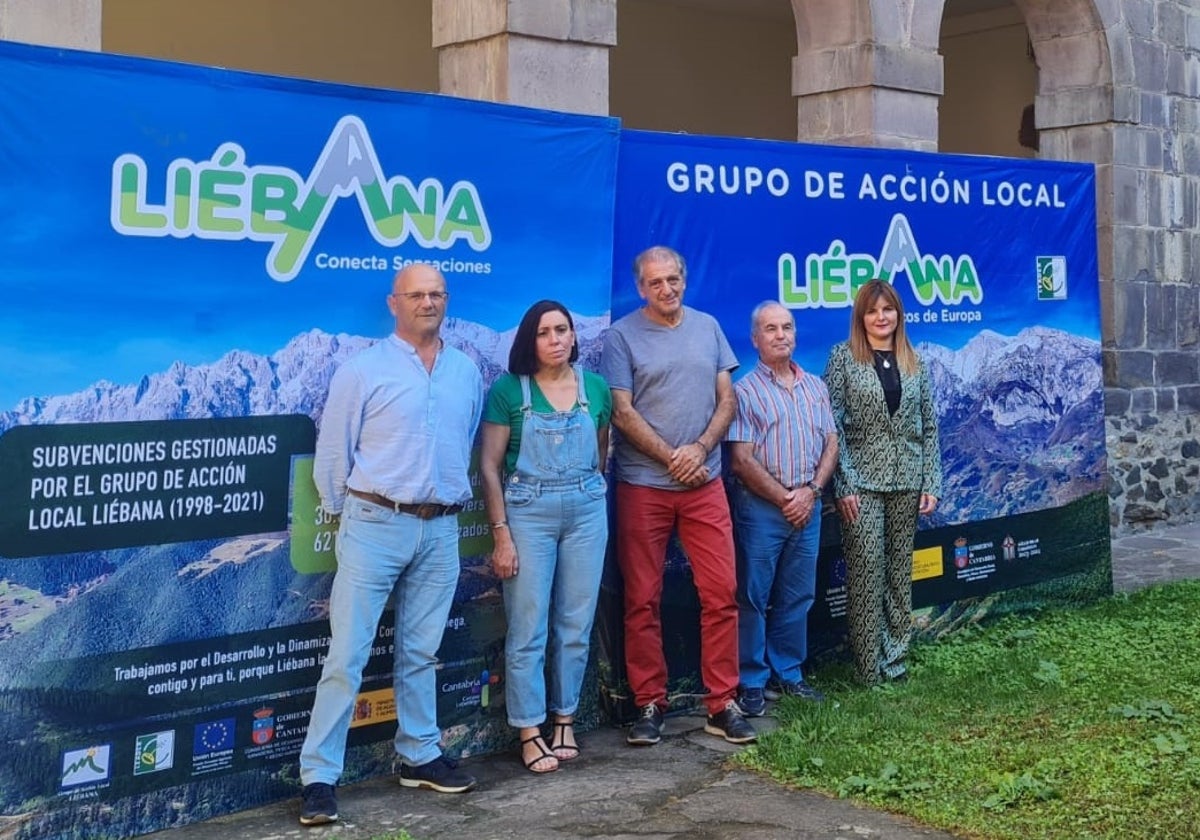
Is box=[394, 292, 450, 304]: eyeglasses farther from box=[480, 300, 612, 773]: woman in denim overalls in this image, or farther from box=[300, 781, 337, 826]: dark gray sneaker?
box=[300, 781, 337, 826]: dark gray sneaker

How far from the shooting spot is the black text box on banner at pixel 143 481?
398 cm

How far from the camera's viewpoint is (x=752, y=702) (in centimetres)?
559

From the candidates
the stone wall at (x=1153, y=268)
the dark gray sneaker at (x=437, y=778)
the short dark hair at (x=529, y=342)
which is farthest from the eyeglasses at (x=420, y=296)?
the stone wall at (x=1153, y=268)

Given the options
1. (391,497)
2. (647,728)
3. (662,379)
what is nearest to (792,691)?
(647,728)

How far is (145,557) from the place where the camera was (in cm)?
421

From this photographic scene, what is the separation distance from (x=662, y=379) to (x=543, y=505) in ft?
2.32

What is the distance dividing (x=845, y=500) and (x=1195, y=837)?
2.09m

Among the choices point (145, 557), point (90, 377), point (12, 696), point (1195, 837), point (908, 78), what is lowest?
point (1195, 837)

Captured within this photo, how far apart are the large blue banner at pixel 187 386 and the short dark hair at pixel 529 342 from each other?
0.15 metres

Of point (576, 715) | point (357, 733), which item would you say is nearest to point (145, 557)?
point (357, 733)

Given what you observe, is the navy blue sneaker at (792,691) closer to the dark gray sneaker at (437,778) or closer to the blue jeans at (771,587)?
the blue jeans at (771,587)

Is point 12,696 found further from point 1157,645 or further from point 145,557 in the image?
point 1157,645

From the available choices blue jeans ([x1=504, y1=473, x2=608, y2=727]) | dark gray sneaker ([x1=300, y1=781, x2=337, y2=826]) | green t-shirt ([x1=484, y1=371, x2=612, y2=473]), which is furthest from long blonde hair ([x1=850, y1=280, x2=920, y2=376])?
dark gray sneaker ([x1=300, y1=781, x2=337, y2=826])

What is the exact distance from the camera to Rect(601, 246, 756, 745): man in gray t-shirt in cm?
524
